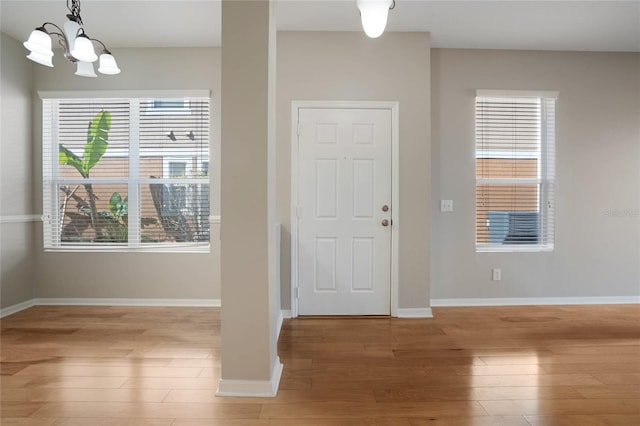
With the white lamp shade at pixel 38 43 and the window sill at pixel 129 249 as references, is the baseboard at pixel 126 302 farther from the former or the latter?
the white lamp shade at pixel 38 43

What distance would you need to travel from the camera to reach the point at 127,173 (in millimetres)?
3873

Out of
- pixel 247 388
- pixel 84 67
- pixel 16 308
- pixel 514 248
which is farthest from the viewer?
pixel 514 248

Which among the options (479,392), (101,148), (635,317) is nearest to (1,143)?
(101,148)

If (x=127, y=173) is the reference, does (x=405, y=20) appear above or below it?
above

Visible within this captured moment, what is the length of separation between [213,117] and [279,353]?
2.54 metres

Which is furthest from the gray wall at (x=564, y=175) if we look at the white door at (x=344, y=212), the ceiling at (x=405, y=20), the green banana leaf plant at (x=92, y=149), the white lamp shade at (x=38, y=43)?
the green banana leaf plant at (x=92, y=149)

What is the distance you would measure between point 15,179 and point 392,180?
12.7 ft

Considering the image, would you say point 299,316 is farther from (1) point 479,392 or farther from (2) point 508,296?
(2) point 508,296

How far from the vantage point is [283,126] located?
347 cm

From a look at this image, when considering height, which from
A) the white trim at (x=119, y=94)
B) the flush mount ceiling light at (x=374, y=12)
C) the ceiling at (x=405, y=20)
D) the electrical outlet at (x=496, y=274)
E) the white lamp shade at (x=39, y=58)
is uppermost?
the ceiling at (x=405, y=20)

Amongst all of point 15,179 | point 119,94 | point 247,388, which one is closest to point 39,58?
point 119,94

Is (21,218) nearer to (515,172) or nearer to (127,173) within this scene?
(127,173)

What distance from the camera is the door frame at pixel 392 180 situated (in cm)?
346

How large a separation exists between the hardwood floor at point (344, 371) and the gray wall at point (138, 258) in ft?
1.32
